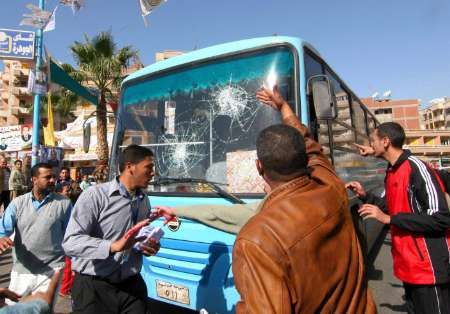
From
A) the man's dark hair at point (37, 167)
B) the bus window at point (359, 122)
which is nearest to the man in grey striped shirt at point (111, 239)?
the man's dark hair at point (37, 167)

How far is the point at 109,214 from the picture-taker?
2.74 meters

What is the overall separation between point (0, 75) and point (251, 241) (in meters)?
75.0

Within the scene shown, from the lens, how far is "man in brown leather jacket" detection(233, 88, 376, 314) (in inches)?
46.6

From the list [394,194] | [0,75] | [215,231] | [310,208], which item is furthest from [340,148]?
[0,75]

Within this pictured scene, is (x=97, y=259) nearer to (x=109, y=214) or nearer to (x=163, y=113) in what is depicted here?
(x=109, y=214)

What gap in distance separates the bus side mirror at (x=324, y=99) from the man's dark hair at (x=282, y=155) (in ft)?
6.31

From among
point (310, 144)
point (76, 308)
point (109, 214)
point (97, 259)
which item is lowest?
point (76, 308)

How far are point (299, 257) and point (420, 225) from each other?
70.1 inches

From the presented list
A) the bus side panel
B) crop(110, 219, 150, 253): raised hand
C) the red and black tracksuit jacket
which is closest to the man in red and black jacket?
the red and black tracksuit jacket

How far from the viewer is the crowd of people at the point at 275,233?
123 cm

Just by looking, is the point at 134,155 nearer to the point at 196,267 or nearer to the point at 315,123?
the point at 196,267

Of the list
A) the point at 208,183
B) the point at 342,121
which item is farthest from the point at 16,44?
the point at 342,121

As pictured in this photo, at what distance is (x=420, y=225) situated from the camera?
2.57 m

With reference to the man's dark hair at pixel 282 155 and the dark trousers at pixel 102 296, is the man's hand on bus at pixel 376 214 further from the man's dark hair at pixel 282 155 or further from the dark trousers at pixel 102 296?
the dark trousers at pixel 102 296
